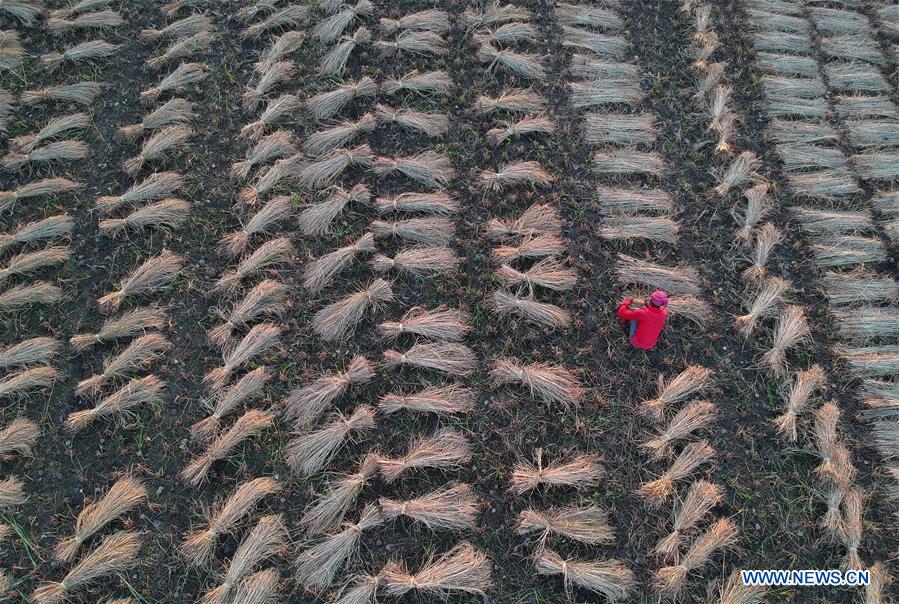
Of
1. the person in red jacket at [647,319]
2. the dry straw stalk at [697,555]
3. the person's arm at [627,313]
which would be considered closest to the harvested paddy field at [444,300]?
the dry straw stalk at [697,555]

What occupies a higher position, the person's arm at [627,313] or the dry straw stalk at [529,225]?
the dry straw stalk at [529,225]

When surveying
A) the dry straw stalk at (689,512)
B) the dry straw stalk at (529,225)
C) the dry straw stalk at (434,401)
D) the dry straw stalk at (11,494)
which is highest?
the dry straw stalk at (529,225)

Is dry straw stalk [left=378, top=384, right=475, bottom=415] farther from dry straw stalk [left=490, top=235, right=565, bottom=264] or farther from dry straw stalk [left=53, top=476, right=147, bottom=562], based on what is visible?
dry straw stalk [left=53, top=476, right=147, bottom=562]

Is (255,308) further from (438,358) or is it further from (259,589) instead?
(259,589)

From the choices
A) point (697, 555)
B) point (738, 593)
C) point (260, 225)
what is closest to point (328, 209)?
point (260, 225)

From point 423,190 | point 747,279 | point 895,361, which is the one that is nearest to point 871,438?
point 895,361

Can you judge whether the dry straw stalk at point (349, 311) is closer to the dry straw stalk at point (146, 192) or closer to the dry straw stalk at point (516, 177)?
the dry straw stalk at point (516, 177)

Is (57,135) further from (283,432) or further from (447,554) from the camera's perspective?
(447,554)
